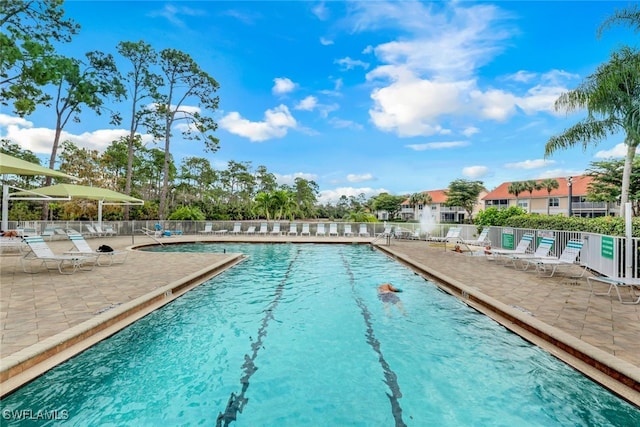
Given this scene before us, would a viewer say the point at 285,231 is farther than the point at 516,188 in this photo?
No

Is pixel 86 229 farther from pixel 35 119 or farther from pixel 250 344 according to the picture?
pixel 250 344

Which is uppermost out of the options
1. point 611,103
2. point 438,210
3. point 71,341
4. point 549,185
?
point 549,185

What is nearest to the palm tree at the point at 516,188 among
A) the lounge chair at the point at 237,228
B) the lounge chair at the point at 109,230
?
the lounge chair at the point at 237,228

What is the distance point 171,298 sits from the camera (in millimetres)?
6418

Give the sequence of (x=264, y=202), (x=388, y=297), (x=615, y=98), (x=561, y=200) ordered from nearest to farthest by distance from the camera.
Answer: (x=388, y=297)
(x=615, y=98)
(x=264, y=202)
(x=561, y=200)

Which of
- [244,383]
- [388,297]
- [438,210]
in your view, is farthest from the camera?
[438,210]

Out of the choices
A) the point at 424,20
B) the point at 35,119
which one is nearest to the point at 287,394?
Answer: the point at 424,20

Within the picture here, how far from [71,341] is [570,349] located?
5731mm

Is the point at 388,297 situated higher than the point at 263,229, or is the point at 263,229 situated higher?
the point at 263,229

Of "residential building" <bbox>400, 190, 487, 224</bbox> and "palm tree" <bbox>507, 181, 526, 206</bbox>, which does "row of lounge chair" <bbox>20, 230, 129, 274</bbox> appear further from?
"residential building" <bbox>400, 190, 487, 224</bbox>

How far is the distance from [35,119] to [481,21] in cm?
2476

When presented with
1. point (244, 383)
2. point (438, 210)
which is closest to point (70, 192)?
point (244, 383)

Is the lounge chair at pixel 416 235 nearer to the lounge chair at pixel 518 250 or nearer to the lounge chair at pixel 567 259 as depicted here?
the lounge chair at pixel 518 250

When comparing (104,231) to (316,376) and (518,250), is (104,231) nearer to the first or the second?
(316,376)
